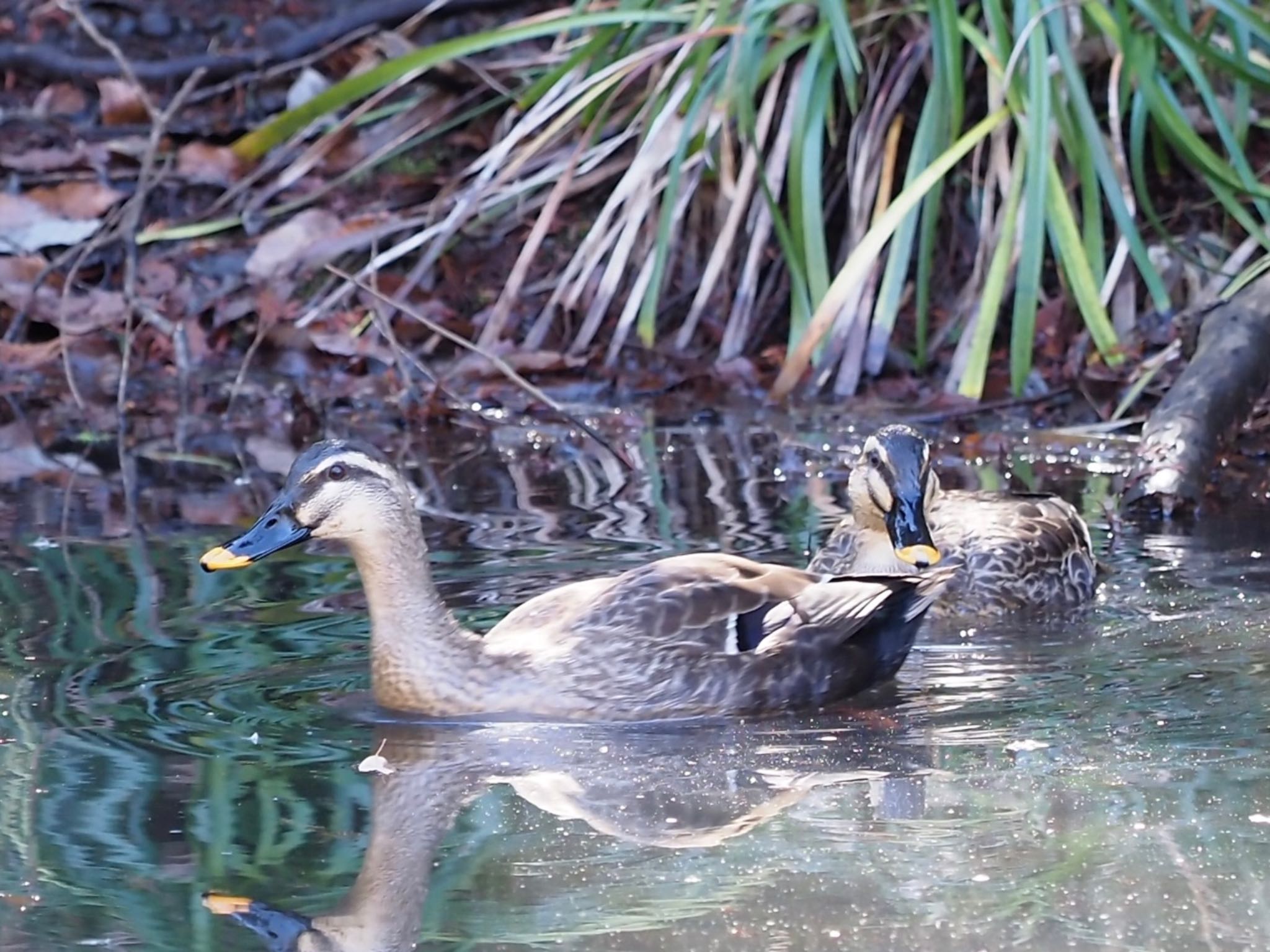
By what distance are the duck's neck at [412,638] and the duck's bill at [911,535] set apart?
4.06ft

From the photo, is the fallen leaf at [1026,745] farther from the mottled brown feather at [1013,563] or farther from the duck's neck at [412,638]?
the mottled brown feather at [1013,563]

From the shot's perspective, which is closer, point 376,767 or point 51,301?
point 376,767

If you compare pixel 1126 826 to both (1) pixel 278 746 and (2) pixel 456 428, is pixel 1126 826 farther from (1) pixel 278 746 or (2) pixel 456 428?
(2) pixel 456 428

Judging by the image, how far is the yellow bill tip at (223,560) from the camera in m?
5.56

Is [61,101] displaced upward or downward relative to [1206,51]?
upward

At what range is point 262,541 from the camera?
5656 millimetres

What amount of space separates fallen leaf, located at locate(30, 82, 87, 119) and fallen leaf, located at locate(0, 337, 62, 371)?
194 centimetres

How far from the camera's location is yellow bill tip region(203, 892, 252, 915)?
12.9 feet

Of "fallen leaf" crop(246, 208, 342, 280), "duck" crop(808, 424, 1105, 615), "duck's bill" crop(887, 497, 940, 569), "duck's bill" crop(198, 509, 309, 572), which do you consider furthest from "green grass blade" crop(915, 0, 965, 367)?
"duck's bill" crop(198, 509, 309, 572)

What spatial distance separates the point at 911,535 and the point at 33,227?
6.29 metres

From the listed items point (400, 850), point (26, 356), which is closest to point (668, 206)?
point (26, 356)

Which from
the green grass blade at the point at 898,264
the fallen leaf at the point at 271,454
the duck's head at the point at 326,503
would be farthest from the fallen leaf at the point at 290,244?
the duck's head at the point at 326,503

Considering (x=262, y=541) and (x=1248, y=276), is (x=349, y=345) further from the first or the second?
(x=262, y=541)

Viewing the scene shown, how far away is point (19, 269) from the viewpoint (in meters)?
11.0
